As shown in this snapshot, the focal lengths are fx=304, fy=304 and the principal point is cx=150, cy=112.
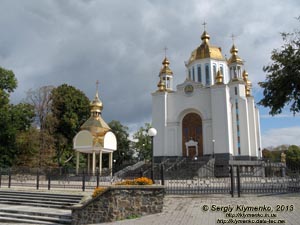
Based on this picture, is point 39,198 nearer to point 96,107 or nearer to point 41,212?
point 41,212

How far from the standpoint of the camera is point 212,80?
141 ft

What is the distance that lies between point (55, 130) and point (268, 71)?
28.4 metres

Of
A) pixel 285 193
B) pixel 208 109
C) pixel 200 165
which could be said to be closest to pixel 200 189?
pixel 285 193

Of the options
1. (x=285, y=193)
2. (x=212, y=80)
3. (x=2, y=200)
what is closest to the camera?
(x=285, y=193)

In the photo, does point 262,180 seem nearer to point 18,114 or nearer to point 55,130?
point 18,114

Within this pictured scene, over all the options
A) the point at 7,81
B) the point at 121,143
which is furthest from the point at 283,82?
the point at 121,143

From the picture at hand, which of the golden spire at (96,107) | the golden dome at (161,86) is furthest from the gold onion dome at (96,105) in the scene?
the golden dome at (161,86)

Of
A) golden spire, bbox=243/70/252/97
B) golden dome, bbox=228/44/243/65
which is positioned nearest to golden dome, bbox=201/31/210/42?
golden dome, bbox=228/44/243/65

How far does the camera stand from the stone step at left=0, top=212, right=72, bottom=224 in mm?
10727

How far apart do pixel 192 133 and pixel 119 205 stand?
27.2 meters

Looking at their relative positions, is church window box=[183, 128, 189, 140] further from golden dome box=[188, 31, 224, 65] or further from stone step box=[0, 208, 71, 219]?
stone step box=[0, 208, 71, 219]

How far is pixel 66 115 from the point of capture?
40.3m

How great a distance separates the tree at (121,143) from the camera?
52594 millimetres

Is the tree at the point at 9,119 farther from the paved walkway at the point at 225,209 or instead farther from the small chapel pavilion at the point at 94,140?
the paved walkway at the point at 225,209
